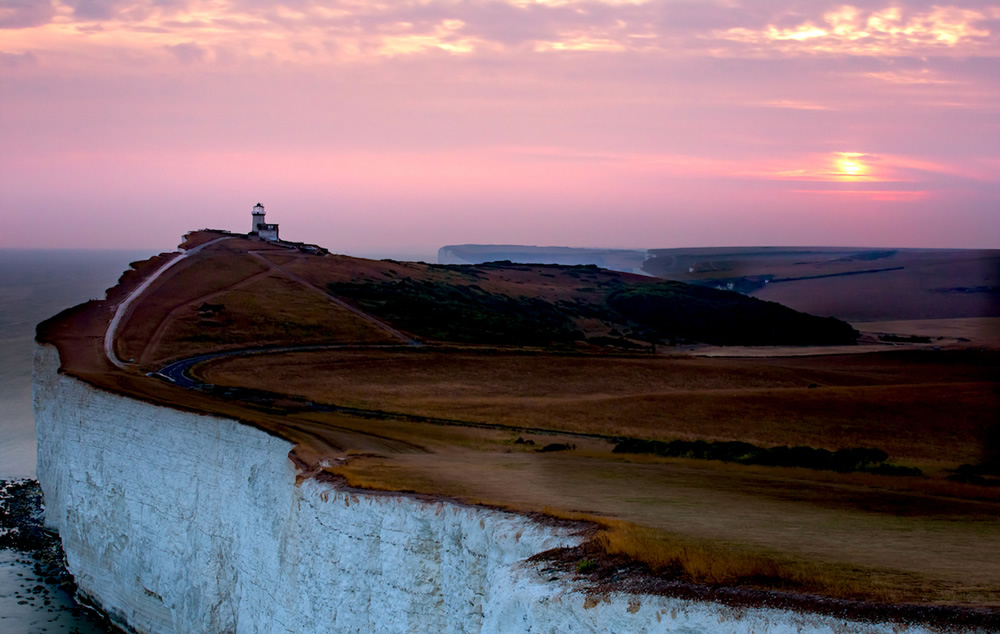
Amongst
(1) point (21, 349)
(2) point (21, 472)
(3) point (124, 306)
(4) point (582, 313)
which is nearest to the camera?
(2) point (21, 472)

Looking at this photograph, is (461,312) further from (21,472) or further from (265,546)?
(265,546)

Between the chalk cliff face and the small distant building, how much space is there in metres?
66.1

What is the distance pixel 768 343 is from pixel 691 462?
7065 centimetres

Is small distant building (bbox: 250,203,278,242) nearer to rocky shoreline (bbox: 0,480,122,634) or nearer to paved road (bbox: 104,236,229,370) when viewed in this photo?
paved road (bbox: 104,236,229,370)

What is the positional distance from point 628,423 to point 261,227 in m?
81.0

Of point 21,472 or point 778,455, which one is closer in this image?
point 778,455

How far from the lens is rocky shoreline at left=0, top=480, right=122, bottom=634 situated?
3534cm

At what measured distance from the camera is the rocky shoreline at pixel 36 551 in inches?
1391

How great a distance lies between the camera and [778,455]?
1164 inches

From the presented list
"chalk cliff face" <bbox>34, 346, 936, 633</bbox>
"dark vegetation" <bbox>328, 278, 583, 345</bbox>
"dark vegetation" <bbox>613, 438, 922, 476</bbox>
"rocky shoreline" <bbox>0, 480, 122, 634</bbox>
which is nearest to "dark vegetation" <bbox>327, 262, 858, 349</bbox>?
"dark vegetation" <bbox>328, 278, 583, 345</bbox>

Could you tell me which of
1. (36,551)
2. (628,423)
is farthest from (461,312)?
(36,551)

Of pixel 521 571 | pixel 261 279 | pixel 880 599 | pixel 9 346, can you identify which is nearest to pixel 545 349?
pixel 261 279

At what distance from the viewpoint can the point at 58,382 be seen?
39.8m

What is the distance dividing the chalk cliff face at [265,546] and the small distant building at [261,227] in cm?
6613
